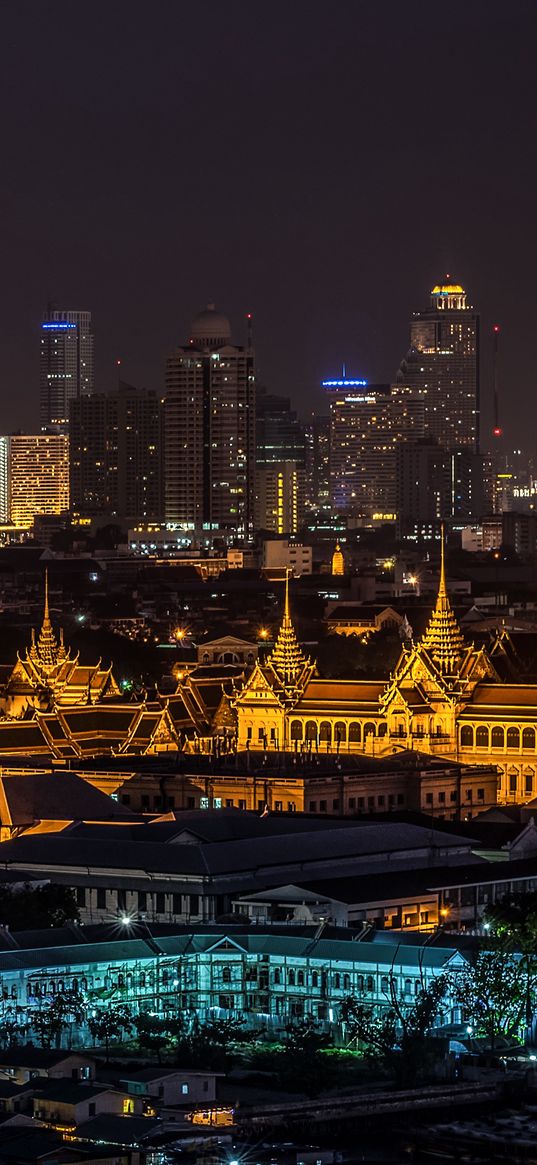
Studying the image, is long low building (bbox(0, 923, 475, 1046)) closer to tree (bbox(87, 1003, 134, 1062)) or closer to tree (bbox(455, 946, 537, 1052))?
tree (bbox(87, 1003, 134, 1062))

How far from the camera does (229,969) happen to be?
7281 centimetres

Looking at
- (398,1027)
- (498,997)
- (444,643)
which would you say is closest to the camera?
(498,997)

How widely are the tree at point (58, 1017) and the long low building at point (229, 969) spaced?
1.28 feet

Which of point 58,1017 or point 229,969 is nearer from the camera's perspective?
point 58,1017

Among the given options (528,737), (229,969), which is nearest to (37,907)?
Result: (229,969)

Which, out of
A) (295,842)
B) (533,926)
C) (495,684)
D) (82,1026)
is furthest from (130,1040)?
(495,684)

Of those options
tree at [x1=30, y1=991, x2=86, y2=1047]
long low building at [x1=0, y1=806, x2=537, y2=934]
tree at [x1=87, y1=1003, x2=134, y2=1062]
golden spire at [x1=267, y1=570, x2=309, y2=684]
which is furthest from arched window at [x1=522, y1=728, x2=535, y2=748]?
tree at [x1=30, y1=991, x2=86, y2=1047]

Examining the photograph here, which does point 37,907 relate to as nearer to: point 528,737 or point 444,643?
point 528,737

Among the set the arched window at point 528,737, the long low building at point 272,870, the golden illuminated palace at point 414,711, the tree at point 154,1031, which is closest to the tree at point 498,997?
the tree at point 154,1031

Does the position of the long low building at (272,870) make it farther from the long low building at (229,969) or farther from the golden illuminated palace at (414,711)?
the golden illuminated palace at (414,711)

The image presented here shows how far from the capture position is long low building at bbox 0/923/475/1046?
7075 cm

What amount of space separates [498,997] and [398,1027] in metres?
1.84

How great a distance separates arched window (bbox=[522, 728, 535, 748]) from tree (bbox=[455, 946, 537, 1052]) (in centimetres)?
3786

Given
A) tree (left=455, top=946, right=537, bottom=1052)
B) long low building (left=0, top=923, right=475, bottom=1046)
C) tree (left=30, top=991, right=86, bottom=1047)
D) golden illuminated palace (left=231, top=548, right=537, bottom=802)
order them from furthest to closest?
golden illuminated palace (left=231, top=548, right=537, bottom=802)
long low building (left=0, top=923, right=475, bottom=1046)
tree (left=455, top=946, right=537, bottom=1052)
tree (left=30, top=991, right=86, bottom=1047)
